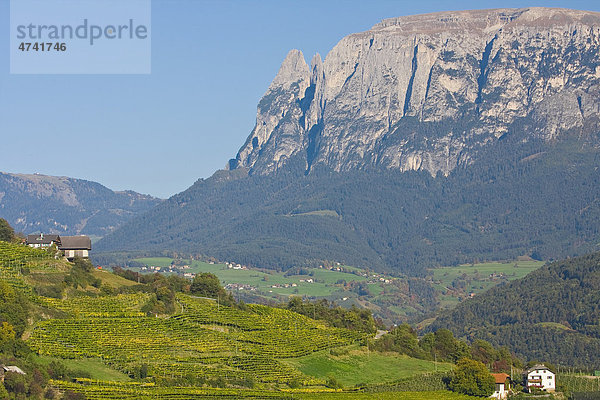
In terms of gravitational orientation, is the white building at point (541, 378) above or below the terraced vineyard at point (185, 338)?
below

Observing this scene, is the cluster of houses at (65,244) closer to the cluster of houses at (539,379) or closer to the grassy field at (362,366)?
the grassy field at (362,366)

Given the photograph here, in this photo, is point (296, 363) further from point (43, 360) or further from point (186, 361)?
point (43, 360)

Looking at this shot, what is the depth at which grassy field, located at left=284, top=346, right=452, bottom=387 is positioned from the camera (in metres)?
114

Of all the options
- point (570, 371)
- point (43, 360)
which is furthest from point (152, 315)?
point (570, 371)

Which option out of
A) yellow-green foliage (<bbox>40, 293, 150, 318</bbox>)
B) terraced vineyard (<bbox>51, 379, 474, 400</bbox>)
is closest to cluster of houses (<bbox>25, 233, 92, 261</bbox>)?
A: yellow-green foliage (<bbox>40, 293, 150, 318</bbox>)

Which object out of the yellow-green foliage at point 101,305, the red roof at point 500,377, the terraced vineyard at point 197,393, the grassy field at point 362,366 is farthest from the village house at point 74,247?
the red roof at point 500,377

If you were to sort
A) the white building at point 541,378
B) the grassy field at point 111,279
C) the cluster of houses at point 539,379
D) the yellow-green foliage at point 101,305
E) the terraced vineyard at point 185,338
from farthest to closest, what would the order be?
the grassy field at point 111,279, the white building at point 541,378, the cluster of houses at point 539,379, the yellow-green foliage at point 101,305, the terraced vineyard at point 185,338

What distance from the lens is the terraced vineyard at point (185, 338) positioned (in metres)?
102

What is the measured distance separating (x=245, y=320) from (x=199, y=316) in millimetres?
6600

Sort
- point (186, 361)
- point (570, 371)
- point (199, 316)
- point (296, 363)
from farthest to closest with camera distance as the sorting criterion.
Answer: point (570, 371)
point (199, 316)
point (296, 363)
point (186, 361)

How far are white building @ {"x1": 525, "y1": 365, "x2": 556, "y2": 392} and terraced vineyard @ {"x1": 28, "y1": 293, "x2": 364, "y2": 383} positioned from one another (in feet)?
70.5

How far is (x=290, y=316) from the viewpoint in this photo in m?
138

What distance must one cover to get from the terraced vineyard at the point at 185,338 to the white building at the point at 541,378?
2148 cm

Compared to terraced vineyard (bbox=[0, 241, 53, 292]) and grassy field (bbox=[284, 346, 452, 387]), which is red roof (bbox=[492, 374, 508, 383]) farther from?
terraced vineyard (bbox=[0, 241, 53, 292])
